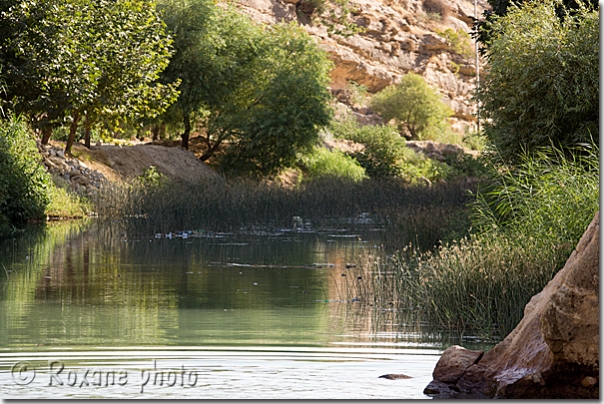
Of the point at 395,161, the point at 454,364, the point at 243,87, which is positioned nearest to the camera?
the point at 454,364

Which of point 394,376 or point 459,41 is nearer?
point 394,376

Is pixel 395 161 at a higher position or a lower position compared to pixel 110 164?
higher

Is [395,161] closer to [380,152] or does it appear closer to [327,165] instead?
[380,152]

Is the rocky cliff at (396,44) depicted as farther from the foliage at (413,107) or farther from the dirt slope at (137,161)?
the dirt slope at (137,161)

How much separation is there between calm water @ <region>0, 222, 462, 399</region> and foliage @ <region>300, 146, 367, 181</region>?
1981 centimetres

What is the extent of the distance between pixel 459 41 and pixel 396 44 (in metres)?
5.27

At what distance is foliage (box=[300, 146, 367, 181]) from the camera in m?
35.8

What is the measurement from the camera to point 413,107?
52812mm

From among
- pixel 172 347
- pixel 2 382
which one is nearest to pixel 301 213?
pixel 172 347

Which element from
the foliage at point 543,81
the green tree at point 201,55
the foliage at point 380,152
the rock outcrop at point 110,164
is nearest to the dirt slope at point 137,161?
the rock outcrop at point 110,164

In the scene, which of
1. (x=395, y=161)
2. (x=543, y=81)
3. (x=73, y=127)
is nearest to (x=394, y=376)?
(x=543, y=81)

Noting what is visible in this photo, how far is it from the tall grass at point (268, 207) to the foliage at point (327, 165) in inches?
370

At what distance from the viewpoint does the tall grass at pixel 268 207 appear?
18938mm

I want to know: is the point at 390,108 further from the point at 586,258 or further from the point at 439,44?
the point at 586,258
